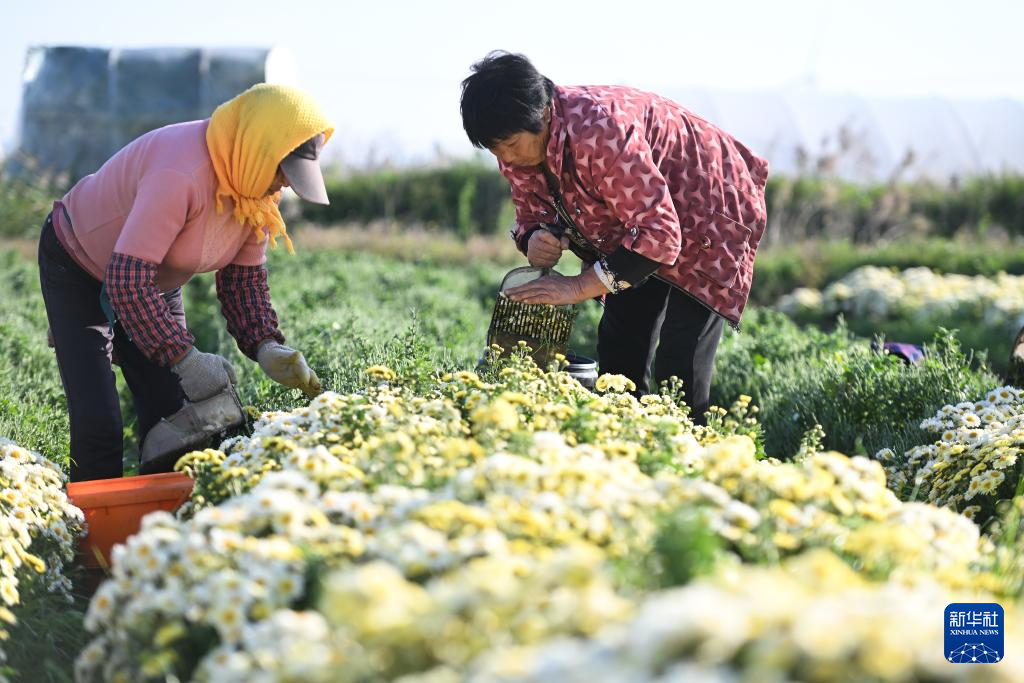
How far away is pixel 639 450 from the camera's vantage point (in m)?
2.37

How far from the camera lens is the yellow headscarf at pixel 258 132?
290 centimetres

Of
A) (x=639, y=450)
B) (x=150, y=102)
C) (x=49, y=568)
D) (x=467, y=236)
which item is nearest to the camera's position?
(x=639, y=450)

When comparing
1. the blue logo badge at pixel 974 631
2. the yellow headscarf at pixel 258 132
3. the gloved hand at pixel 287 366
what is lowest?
the gloved hand at pixel 287 366

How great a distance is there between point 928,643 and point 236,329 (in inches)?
107

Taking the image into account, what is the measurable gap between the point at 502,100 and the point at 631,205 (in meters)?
0.53

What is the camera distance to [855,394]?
4.09 m

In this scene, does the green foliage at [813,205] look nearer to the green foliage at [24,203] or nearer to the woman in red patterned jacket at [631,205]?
the green foliage at [24,203]

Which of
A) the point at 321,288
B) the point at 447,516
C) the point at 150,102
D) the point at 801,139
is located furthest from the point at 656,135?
the point at 801,139

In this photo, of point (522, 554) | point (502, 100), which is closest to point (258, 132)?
point (502, 100)

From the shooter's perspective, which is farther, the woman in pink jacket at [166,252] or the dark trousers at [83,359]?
the dark trousers at [83,359]

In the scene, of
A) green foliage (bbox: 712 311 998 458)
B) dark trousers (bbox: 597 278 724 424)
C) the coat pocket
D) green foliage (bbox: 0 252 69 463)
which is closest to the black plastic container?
dark trousers (bbox: 597 278 724 424)

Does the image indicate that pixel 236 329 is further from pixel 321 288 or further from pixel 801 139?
pixel 801 139

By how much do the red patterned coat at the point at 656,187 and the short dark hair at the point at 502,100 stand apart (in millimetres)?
134

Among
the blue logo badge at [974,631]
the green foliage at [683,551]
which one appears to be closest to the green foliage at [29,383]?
the green foliage at [683,551]
